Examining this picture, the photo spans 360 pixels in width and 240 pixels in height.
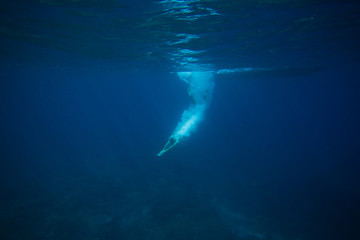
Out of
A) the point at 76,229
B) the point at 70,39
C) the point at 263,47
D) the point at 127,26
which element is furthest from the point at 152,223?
the point at 263,47

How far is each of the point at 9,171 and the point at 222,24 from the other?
27808mm

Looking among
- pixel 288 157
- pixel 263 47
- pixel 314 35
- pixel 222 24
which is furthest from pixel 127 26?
pixel 288 157

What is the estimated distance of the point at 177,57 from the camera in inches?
813

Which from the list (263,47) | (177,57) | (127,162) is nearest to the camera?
(263,47)

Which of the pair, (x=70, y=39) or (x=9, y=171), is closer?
(x=70, y=39)

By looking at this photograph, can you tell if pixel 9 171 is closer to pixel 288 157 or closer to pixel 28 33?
pixel 28 33

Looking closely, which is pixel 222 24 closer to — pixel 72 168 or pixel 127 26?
pixel 127 26

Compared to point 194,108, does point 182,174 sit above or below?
below

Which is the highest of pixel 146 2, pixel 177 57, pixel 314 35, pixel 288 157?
pixel 146 2

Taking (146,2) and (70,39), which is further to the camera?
(70,39)

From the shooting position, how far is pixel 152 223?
1441cm

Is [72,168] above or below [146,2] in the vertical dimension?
below

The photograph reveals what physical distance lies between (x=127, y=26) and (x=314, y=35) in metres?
11.8

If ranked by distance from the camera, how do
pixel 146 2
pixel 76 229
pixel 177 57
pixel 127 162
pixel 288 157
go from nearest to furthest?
1. pixel 146 2
2. pixel 76 229
3. pixel 177 57
4. pixel 127 162
5. pixel 288 157
